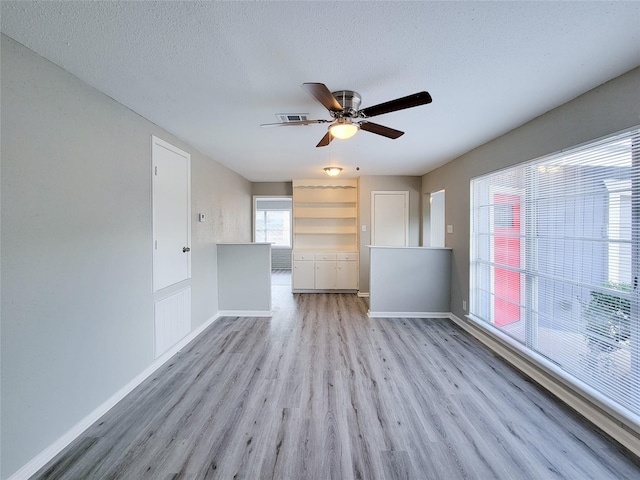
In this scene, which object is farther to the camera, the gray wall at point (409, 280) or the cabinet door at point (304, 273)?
the cabinet door at point (304, 273)

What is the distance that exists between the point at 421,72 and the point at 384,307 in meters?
3.24

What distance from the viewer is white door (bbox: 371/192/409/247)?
207 inches

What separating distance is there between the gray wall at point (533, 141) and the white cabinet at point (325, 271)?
2032 millimetres

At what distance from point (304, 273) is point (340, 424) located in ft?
12.6

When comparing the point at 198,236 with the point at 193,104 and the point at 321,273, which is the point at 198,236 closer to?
the point at 193,104

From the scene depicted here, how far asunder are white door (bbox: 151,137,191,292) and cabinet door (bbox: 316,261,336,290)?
113 inches

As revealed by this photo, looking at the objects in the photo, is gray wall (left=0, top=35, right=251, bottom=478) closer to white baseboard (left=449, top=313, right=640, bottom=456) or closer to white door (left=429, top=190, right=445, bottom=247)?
white baseboard (left=449, top=313, right=640, bottom=456)

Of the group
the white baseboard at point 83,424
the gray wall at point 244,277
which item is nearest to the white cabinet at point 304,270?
the gray wall at point 244,277

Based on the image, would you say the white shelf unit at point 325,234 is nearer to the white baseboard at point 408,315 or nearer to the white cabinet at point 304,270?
the white cabinet at point 304,270

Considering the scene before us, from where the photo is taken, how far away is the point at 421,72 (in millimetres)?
1741

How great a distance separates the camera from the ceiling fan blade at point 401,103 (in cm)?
159

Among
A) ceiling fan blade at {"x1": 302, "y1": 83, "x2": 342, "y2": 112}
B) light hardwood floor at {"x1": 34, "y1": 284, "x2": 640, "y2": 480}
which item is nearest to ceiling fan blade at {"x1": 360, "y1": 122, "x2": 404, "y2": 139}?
ceiling fan blade at {"x1": 302, "y1": 83, "x2": 342, "y2": 112}

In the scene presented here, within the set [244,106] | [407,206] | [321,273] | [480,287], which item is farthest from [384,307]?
[244,106]

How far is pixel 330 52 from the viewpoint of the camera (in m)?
1.55
